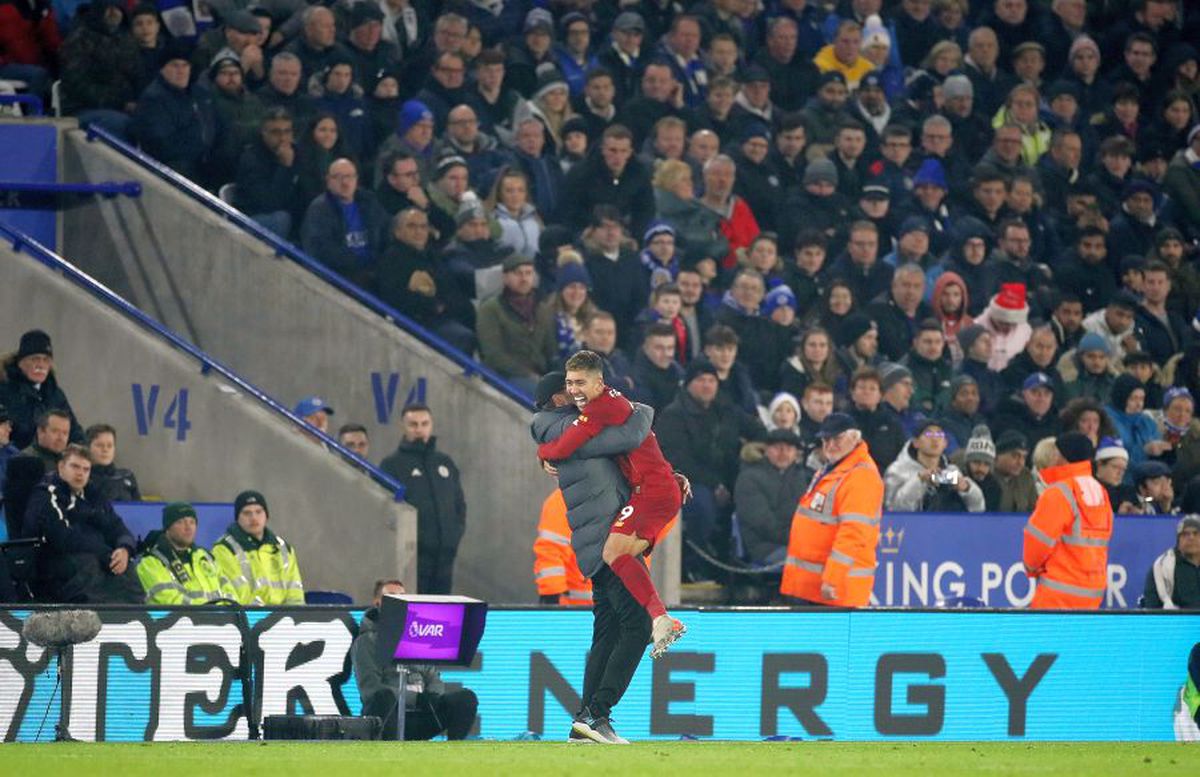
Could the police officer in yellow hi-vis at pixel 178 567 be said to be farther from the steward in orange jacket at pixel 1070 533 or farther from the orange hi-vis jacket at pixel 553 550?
the steward in orange jacket at pixel 1070 533

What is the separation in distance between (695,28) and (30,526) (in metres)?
9.35


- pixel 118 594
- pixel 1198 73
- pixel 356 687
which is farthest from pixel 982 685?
pixel 1198 73

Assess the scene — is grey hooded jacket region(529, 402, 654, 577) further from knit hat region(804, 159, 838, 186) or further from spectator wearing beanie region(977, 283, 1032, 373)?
knit hat region(804, 159, 838, 186)

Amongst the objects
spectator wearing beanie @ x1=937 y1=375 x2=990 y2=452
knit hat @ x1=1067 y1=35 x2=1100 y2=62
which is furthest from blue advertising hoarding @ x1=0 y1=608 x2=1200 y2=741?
knit hat @ x1=1067 y1=35 x2=1100 y2=62

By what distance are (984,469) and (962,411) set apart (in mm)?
1163

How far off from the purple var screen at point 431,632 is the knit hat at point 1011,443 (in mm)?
7055

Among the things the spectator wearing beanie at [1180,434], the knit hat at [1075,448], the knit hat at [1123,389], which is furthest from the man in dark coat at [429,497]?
the spectator wearing beanie at [1180,434]

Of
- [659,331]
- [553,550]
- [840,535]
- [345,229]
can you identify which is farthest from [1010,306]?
[553,550]

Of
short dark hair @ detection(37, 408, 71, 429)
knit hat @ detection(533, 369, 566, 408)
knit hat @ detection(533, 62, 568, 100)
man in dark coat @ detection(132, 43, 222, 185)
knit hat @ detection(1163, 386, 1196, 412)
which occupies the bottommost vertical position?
knit hat @ detection(1163, 386, 1196, 412)

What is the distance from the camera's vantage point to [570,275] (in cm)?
1805

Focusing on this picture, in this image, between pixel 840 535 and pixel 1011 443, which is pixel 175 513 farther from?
pixel 1011 443

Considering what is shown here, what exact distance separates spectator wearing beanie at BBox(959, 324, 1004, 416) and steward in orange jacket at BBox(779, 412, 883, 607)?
509cm

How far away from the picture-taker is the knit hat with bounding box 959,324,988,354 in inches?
767

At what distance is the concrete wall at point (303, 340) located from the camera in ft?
57.3
